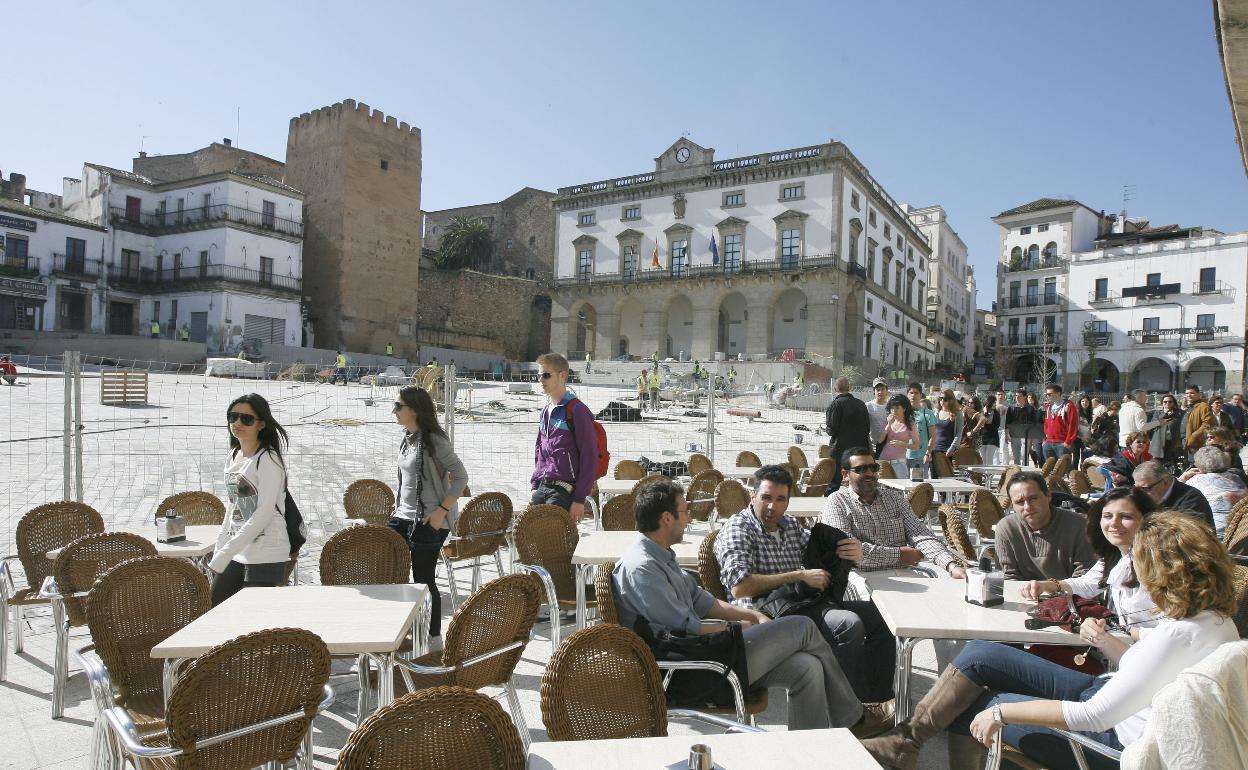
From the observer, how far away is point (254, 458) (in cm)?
360

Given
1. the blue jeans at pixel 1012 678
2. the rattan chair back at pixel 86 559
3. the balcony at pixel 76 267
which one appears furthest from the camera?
the balcony at pixel 76 267

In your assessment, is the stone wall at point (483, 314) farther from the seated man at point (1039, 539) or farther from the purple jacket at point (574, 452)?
the seated man at point (1039, 539)

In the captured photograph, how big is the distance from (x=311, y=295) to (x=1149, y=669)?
39.5 m

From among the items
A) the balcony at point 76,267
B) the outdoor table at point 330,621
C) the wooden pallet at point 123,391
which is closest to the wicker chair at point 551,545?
the outdoor table at point 330,621

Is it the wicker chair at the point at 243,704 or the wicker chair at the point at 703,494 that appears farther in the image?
the wicker chair at the point at 703,494

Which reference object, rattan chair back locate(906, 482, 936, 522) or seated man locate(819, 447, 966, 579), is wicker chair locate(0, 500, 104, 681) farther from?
rattan chair back locate(906, 482, 936, 522)

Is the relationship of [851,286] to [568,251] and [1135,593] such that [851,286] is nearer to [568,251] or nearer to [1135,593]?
[568,251]

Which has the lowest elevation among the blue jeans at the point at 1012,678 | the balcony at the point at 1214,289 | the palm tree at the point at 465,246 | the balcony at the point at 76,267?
the blue jeans at the point at 1012,678

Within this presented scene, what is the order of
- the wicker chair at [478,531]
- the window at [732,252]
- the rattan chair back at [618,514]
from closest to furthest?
1. the wicker chair at [478,531]
2. the rattan chair back at [618,514]
3. the window at [732,252]

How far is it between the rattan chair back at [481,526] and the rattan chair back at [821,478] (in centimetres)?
335

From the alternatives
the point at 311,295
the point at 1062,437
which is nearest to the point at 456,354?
the point at 311,295

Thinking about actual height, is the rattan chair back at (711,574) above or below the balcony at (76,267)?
below

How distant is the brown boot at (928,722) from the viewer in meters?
Answer: 2.68

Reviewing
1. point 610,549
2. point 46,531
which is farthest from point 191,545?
point 610,549
